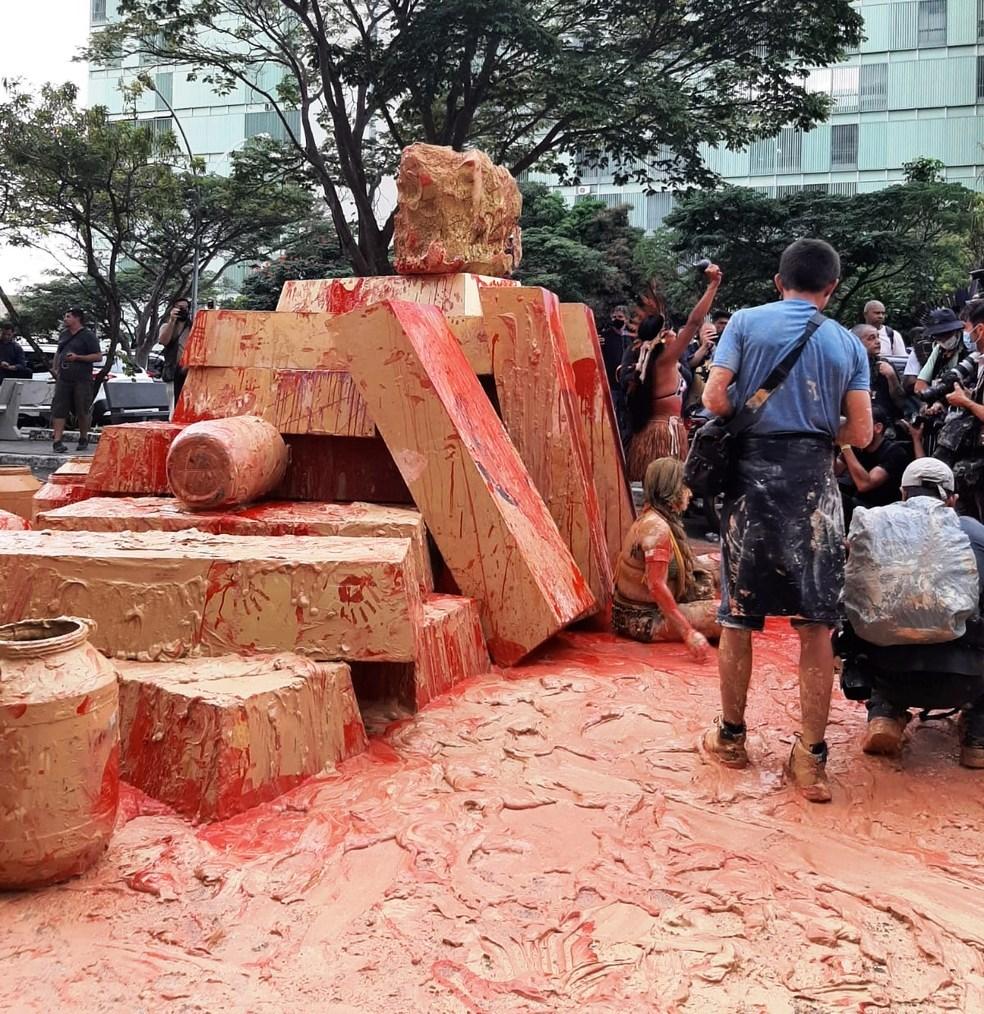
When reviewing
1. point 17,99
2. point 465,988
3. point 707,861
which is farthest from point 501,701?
point 17,99

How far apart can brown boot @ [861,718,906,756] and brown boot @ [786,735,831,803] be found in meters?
0.28

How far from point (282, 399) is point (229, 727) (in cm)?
268

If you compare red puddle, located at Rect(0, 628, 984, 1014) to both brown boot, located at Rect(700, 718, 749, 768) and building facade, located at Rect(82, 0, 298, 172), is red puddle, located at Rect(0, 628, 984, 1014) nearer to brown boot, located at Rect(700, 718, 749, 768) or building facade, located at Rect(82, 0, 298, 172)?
brown boot, located at Rect(700, 718, 749, 768)

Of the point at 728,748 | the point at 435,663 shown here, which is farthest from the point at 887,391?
the point at 435,663

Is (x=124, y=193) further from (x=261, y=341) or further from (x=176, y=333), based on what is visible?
(x=261, y=341)

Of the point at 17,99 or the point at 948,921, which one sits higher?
the point at 17,99

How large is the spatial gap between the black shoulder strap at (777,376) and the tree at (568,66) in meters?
Result: 9.43

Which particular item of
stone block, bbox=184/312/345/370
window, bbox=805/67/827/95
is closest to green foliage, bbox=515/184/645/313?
stone block, bbox=184/312/345/370

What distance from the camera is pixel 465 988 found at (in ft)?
7.58

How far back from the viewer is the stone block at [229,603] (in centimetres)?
363

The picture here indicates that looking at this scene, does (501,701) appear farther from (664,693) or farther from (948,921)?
(948,921)

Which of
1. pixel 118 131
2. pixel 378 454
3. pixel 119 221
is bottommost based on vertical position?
pixel 378 454

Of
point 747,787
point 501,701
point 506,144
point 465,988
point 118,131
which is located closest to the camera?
point 465,988

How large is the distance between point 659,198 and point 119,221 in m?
22.1
